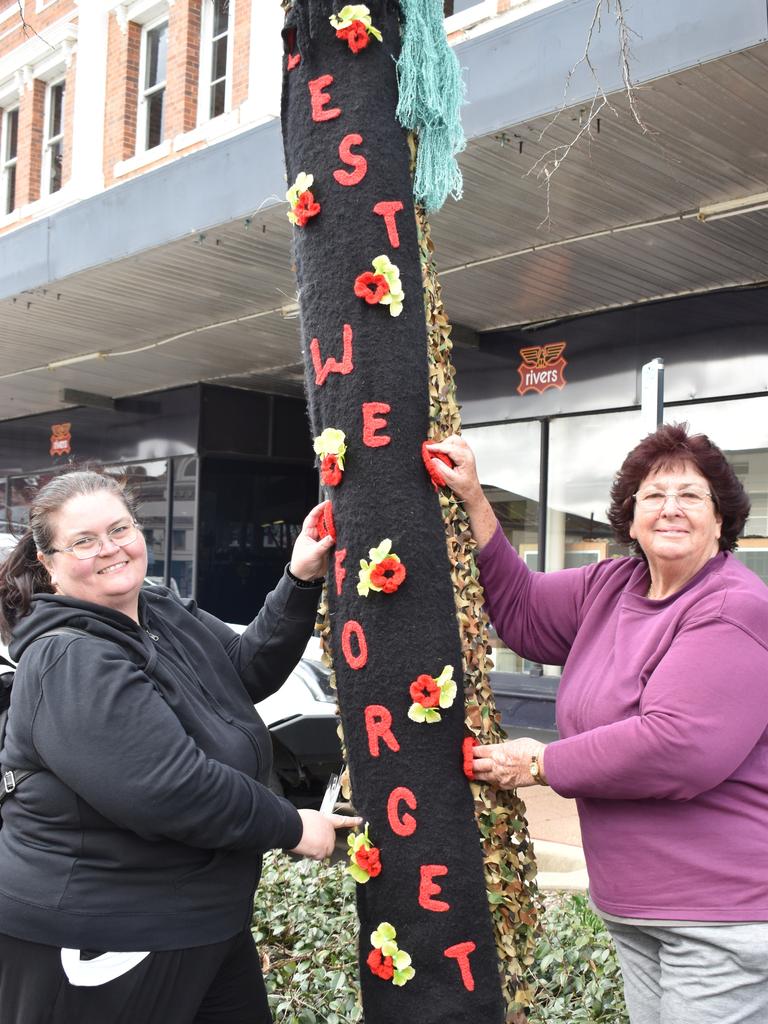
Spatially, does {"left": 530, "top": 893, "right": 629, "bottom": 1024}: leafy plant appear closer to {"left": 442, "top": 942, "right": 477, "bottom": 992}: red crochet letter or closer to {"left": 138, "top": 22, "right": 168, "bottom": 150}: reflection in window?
{"left": 442, "top": 942, "right": 477, "bottom": 992}: red crochet letter

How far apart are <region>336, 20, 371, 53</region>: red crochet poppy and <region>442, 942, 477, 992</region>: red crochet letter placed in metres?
1.82

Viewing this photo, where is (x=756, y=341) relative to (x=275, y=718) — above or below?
above

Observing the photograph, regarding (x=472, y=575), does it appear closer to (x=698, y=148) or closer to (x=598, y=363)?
(x=698, y=148)

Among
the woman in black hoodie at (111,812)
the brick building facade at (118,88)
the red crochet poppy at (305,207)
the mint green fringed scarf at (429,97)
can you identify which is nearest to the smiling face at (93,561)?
the woman in black hoodie at (111,812)

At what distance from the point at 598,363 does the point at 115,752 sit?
29.3 ft

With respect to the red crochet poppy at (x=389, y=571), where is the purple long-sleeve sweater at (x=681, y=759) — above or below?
below

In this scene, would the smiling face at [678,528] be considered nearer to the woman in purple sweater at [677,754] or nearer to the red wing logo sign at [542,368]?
the woman in purple sweater at [677,754]

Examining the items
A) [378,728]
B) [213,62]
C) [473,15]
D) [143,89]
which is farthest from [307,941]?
[143,89]

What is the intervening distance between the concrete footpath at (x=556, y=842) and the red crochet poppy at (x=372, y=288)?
355 cm

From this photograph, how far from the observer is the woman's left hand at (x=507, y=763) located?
203 centimetres

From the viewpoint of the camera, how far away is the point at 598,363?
10164mm

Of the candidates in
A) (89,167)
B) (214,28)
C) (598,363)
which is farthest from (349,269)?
(89,167)

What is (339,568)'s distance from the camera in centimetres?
212

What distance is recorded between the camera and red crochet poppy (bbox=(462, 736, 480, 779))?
205 cm
